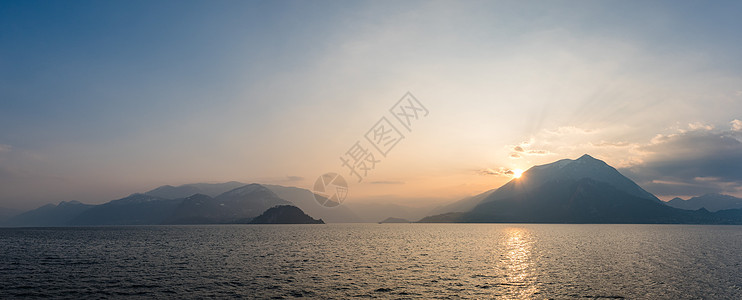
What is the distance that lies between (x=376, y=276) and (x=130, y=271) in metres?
53.4

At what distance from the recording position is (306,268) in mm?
86188

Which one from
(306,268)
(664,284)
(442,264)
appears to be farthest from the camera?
(442,264)

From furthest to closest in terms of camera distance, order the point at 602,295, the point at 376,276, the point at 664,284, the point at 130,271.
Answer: the point at 130,271 → the point at 376,276 → the point at 664,284 → the point at 602,295

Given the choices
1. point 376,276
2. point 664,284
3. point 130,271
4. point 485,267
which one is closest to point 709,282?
point 664,284

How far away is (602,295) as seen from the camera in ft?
189

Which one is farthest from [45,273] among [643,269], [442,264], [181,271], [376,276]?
[643,269]

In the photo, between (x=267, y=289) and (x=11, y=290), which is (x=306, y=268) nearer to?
(x=267, y=289)

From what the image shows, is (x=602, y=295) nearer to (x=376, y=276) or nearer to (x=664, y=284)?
(x=664, y=284)

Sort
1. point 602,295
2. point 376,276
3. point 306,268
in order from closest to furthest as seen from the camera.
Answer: point 602,295
point 376,276
point 306,268

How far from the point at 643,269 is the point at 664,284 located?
21.8 m

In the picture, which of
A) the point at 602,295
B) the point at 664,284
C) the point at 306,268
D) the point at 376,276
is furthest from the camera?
the point at 306,268

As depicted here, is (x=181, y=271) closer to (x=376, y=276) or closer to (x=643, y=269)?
(x=376, y=276)

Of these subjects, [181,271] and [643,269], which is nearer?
[181,271]

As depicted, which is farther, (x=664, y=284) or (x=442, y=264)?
(x=442, y=264)
